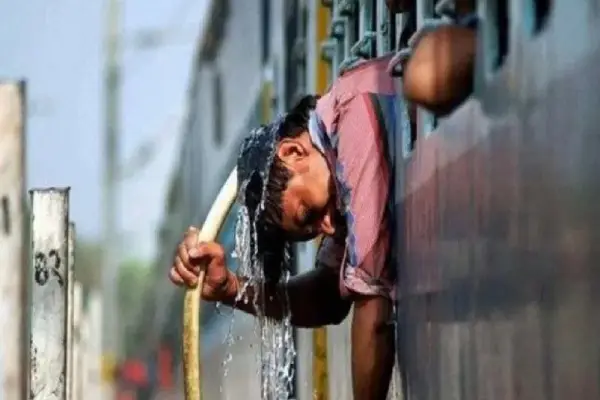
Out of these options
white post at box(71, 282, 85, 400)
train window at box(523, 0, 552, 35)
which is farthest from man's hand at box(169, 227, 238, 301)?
white post at box(71, 282, 85, 400)

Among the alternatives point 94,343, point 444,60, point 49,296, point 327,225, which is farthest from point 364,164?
point 94,343

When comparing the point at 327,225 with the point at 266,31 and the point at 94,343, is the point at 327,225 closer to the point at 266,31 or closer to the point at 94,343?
the point at 266,31

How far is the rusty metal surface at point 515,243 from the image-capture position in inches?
64.1

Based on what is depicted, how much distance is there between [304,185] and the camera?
3.59 m

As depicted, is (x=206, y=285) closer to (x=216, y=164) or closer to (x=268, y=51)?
(x=268, y=51)

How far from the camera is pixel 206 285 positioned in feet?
12.8

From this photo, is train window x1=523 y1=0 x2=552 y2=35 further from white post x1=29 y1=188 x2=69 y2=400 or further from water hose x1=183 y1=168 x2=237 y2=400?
white post x1=29 y1=188 x2=69 y2=400

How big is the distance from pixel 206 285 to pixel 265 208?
13.1 inches

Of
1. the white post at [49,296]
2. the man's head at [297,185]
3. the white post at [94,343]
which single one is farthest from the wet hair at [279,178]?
the white post at [94,343]

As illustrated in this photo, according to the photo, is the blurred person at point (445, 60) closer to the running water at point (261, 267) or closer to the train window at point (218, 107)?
the running water at point (261, 267)

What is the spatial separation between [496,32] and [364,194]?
124 cm

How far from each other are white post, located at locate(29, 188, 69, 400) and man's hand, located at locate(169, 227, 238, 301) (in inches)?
34.0

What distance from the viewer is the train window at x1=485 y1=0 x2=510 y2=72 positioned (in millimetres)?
2148

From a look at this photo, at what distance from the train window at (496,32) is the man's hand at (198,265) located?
5.15 feet
